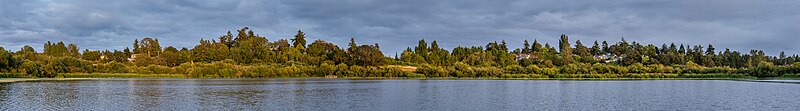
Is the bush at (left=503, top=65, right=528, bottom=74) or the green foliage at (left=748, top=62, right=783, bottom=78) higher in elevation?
the bush at (left=503, top=65, right=528, bottom=74)

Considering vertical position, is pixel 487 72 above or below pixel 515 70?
below

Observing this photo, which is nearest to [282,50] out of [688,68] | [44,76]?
[44,76]

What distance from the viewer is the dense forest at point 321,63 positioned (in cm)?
12038

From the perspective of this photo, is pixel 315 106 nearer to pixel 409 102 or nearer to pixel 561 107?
pixel 409 102

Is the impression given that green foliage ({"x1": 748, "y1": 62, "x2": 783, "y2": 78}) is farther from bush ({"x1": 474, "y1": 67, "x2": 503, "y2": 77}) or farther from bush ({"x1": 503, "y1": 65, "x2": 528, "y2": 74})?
bush ({"x1": 474, "y1": 67, "x2": 503, "y2": 77})

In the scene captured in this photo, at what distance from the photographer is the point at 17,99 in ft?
133

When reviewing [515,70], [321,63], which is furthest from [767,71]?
[321,63]

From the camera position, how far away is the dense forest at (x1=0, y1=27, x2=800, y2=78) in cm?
12038

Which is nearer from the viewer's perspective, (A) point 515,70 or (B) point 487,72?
(B) point 487,72

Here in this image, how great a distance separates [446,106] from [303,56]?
121m

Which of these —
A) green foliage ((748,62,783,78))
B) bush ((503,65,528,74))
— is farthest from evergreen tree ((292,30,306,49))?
green foliage ((748,62,783,78))

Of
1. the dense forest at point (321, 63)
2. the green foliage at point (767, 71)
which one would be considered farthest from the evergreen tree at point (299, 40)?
the green foliage at point (767, 71)

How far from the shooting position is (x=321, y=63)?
493ft

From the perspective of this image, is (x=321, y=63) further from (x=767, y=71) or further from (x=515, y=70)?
(x=767, y=71)
